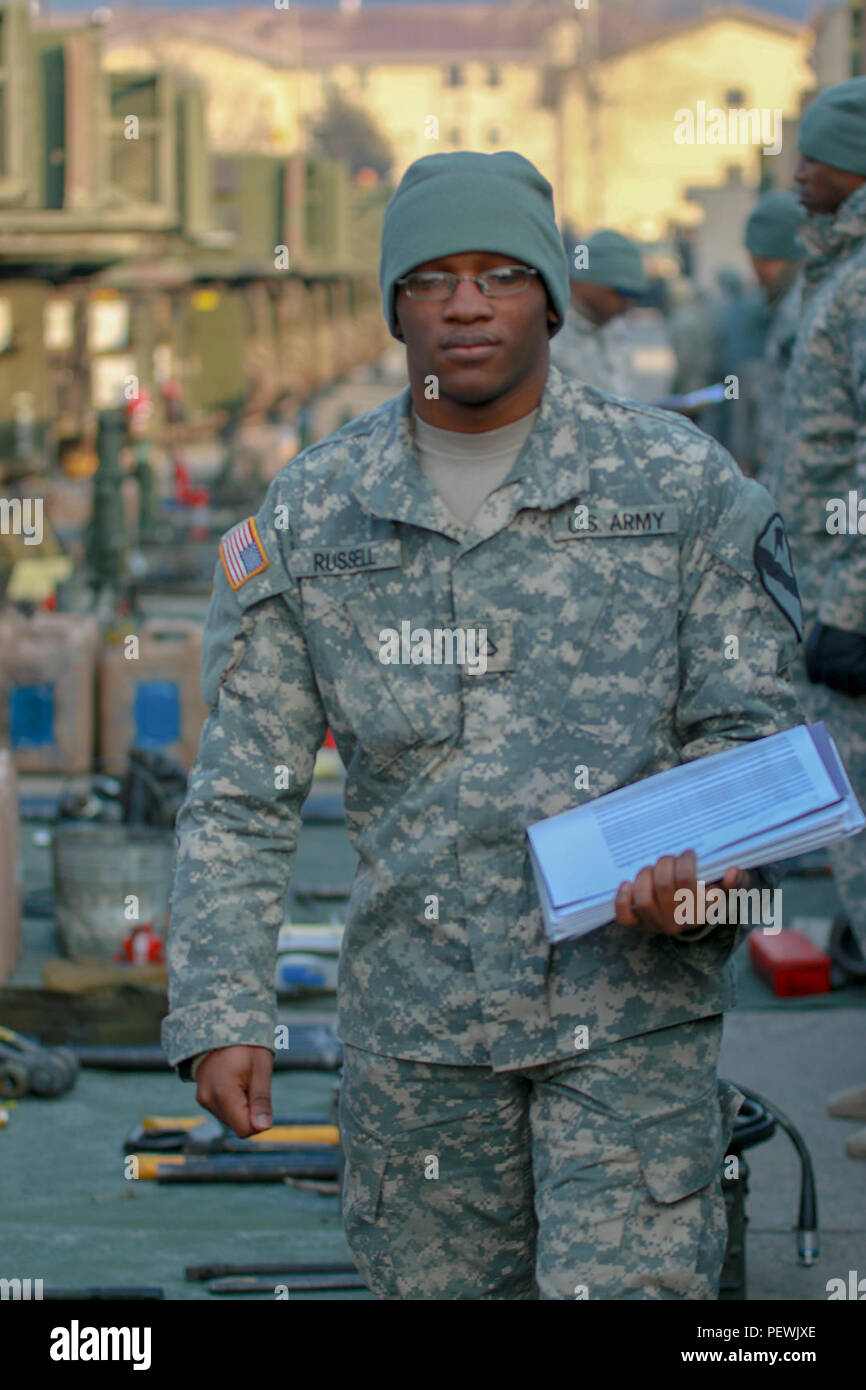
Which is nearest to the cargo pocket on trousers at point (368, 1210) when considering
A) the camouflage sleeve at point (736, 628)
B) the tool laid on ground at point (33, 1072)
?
the camouflage sleeve at point (736, 628)

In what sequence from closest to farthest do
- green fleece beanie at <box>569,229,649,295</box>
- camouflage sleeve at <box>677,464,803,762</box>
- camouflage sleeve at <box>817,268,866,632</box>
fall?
camouflage sleeve at <box>677,464,803,762</box> → camouflage sleeve at <box>817,268,866,632</box> → green fleece beanie at <box>569,229,649,295</box>

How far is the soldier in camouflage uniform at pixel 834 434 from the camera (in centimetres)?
459

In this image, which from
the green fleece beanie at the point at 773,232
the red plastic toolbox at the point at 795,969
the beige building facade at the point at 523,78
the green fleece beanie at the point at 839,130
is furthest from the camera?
the beige building facade at the point at 523,78

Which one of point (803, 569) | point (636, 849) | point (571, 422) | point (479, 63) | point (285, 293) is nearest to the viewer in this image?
point (636, 849)

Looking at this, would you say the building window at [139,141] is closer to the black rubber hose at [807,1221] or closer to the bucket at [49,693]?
the bucket at [49,693]

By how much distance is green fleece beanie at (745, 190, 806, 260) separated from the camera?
773 cm

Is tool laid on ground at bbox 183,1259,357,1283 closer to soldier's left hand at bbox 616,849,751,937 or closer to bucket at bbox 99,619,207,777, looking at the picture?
soldier's left hand at bbox 616,849,751,937

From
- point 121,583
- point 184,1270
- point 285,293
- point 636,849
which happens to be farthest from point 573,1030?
point 285,293

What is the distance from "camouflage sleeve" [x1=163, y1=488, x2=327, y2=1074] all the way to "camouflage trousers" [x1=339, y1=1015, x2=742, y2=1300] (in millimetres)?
206

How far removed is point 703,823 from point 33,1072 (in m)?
3.12

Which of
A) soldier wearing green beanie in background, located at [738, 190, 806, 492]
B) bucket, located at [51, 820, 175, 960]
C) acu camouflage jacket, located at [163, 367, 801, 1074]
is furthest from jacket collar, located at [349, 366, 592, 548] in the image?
soldier wearing green beanie in background, located at [738, 190, 806, 492]

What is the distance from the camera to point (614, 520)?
9.37ft

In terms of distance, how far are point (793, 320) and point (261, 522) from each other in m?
4.17
